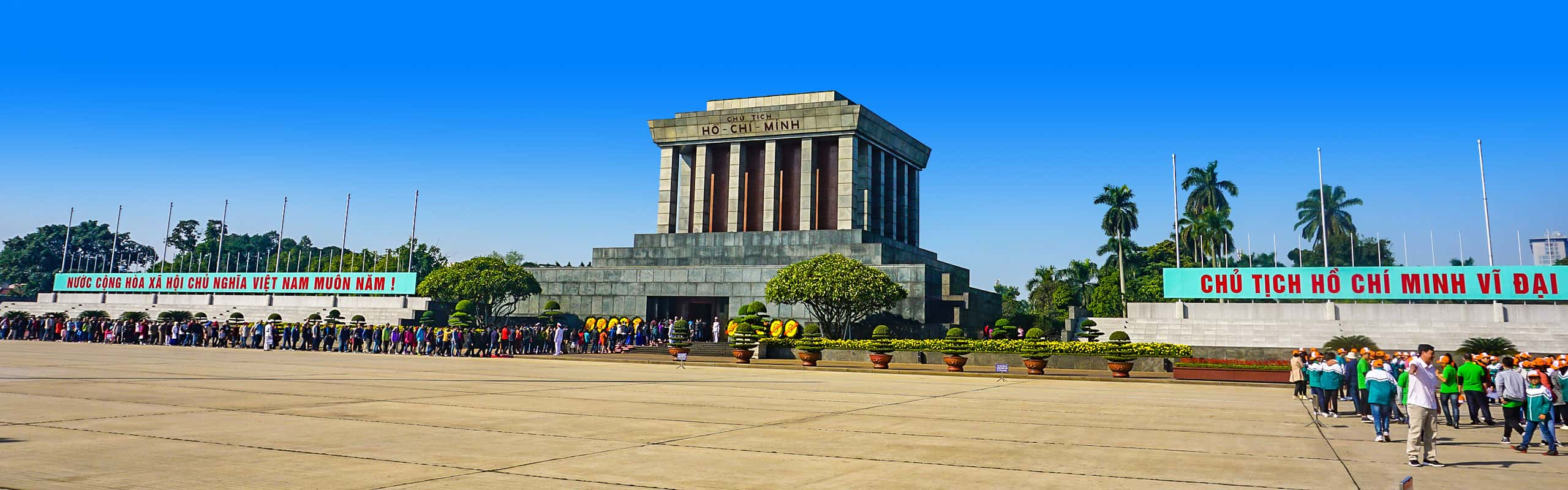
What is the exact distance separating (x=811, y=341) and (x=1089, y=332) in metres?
17.1

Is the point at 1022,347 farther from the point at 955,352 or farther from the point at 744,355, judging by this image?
the point at 744,355

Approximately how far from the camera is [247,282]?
73125 millimetres

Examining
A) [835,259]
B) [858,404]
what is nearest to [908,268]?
[835,259]

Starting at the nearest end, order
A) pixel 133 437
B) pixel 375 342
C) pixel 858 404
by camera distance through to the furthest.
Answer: pixel 133 437
pixel 858 404
pixel 375 342

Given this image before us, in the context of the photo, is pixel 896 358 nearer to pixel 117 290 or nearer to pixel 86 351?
pixel 86 351

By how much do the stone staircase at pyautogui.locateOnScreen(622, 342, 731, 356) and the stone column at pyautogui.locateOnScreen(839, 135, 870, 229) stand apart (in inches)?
698

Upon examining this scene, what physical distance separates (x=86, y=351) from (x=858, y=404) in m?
34.9

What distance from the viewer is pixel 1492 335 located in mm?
43688

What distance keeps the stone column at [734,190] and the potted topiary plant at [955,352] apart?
25116 mm

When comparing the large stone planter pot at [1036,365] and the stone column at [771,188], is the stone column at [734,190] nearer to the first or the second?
Result: the stone column at [771,188]

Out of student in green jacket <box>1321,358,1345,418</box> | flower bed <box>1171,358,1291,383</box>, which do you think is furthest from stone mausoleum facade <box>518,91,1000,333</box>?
student in green jacket <box>1321,358,1345,418</box>

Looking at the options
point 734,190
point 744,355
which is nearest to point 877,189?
point 734,190

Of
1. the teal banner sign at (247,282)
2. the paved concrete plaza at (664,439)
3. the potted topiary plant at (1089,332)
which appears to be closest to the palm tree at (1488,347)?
the potted topiary plant at (1089,332)

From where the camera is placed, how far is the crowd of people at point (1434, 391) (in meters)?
11.6
